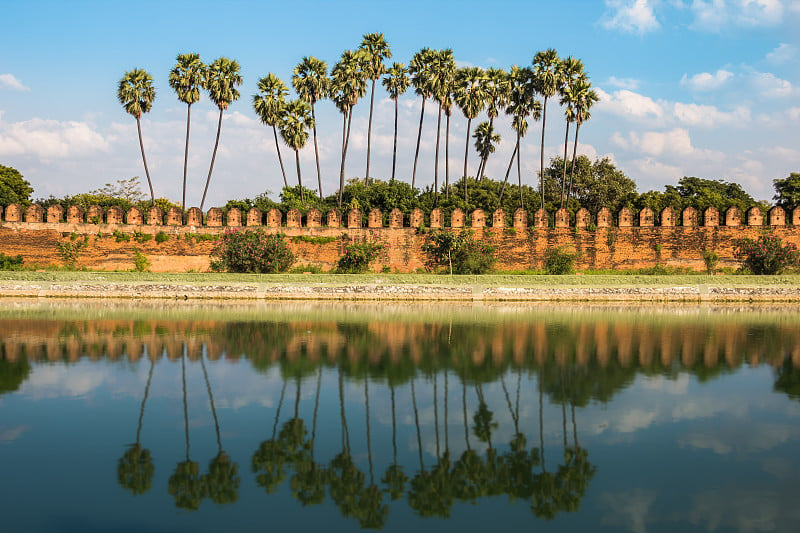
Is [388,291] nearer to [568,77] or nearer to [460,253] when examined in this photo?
[460,253]

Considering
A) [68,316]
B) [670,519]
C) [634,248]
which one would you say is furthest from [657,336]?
[634,248]

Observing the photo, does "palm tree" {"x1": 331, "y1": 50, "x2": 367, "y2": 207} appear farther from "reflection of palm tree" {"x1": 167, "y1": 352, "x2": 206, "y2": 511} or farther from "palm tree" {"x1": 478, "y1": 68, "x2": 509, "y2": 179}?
"reflection of palm tree" {"x1": 167, "y1": 352, "x2": 206, "y2": 511}

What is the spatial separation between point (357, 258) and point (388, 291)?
476cm

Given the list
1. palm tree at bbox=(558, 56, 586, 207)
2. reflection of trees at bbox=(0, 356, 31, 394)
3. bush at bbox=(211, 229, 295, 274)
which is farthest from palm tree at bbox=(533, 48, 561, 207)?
reflection of trees at bbox=(0, 356, 31, 394)

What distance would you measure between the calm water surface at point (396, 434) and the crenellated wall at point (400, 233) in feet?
52.9

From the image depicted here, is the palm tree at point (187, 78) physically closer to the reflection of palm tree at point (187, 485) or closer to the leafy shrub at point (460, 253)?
the leafy shrub at point (460, 253)

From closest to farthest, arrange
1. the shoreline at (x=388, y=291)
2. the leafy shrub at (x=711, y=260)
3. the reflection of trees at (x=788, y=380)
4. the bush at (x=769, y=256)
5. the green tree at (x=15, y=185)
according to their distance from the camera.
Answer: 1. the reflection of trees at (x=788, y=380)
2. the shoreline at (x=388, y=291)
3. the bush at (x=769, y=256)
4. the leafy shrub at (x=711, y=260)
5. the green tree at (x=15, y=185)

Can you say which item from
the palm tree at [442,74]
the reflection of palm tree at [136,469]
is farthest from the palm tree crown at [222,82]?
the reflection of palm tree at [136,469]

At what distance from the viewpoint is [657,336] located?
12.0 meters

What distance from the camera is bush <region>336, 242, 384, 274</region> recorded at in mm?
25250

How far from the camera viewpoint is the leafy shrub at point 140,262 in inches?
1047

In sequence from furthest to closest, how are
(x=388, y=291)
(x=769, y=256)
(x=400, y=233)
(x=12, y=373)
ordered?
(x=400, y=233) → (x=769, y=256) → (x=388, y=291) → (x=12, y=373)

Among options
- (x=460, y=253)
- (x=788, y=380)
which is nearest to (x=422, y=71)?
(x=460, y=253)

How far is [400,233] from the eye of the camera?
27781 millimetres
